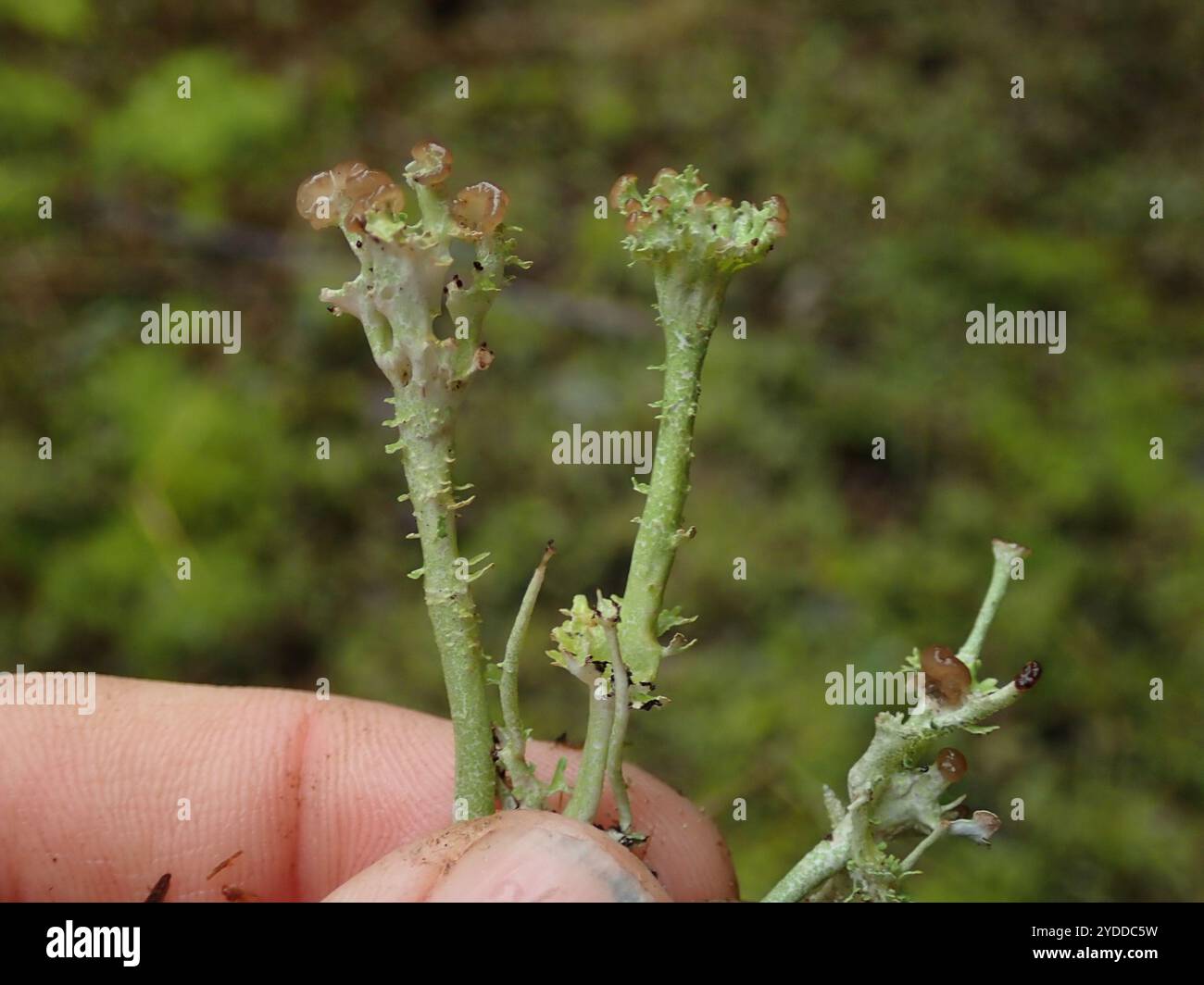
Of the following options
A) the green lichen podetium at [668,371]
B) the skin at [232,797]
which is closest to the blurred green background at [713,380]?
the skin at [232,797]

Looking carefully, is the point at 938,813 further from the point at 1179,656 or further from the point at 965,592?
the point at 1179,656

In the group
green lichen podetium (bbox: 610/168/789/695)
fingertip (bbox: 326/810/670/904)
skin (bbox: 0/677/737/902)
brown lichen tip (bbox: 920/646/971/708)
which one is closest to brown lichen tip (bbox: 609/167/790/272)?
green lichen podetium (bbox: 610/168/789/695)

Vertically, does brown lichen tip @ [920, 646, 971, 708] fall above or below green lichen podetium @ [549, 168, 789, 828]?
below

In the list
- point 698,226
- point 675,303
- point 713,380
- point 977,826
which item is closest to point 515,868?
point 977,826

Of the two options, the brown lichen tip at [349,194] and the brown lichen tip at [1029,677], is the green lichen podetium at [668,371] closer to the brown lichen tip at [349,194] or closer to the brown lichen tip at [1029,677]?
the brown lichen tip at [349,194]

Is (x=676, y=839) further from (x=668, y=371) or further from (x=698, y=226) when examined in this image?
(x=698, y=226)

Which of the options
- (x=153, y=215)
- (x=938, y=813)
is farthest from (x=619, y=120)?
(x=938, y=813)

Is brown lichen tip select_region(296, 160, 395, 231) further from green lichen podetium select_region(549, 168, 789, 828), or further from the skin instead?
the skin
